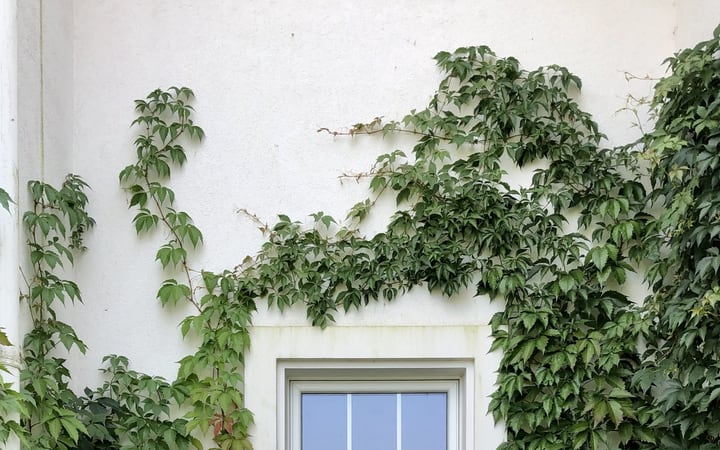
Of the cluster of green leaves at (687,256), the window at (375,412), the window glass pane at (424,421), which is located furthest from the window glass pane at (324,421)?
the cluster of green leaves at (687,256)

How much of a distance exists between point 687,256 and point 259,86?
1831 millimetres

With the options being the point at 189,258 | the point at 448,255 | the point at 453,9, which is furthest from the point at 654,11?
the point at 189,258

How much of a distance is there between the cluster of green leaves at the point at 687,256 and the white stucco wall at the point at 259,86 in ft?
1.23

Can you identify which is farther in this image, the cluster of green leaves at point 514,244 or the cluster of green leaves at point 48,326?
the cluster of green leaves at point 514,244

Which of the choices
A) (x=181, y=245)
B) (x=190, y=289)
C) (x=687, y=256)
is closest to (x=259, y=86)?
(x=181, y=245)

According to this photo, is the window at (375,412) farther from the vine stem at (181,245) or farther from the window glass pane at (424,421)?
the vine stem at (181,245)

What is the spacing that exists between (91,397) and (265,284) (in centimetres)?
82

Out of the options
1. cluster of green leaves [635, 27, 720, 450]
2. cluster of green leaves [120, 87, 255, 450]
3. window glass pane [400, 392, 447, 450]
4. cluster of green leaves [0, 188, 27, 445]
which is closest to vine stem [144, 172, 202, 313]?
cluster of green leaves [120, 87, 255, 450]

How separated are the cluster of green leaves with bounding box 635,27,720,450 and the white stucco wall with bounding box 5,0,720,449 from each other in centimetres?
38

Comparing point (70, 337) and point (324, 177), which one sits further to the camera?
point (324, 177)

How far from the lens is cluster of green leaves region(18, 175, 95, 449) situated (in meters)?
2.88

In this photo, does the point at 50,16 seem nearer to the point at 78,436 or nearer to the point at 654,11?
the point at 78,436

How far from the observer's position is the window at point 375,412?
348 centimetres

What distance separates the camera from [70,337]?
3.07 meters
